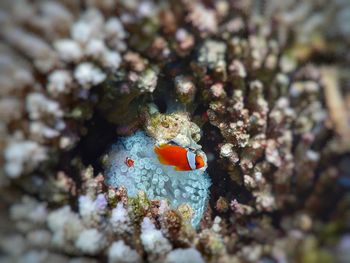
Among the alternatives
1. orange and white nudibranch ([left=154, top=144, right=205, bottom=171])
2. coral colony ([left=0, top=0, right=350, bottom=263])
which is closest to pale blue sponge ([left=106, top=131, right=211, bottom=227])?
orange and white nudibranch ([left=154, top=144, right=205, bottom=171])

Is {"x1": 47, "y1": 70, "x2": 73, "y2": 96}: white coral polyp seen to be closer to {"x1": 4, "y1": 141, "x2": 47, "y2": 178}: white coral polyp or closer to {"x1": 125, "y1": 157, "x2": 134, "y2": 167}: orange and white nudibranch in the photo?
{"x1": 4, "y1": 141, "x2": 47, "y2": 178}: white coral polyp

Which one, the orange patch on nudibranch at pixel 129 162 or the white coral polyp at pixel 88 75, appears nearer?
the white coral polyp at pixel 88 75

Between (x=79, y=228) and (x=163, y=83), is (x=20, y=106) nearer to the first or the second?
(x=79, y=228)

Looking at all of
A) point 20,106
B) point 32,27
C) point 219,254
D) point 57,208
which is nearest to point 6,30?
point 32,27

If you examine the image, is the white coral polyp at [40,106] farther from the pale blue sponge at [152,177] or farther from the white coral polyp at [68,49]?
the pale blue sponge at [152,177]

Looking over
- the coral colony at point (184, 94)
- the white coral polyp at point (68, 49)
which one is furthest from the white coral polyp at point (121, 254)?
the white coral polyp at point (68, 49)

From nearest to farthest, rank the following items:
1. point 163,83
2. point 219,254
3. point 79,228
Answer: point 79,228
point 219,254
point 163,83
